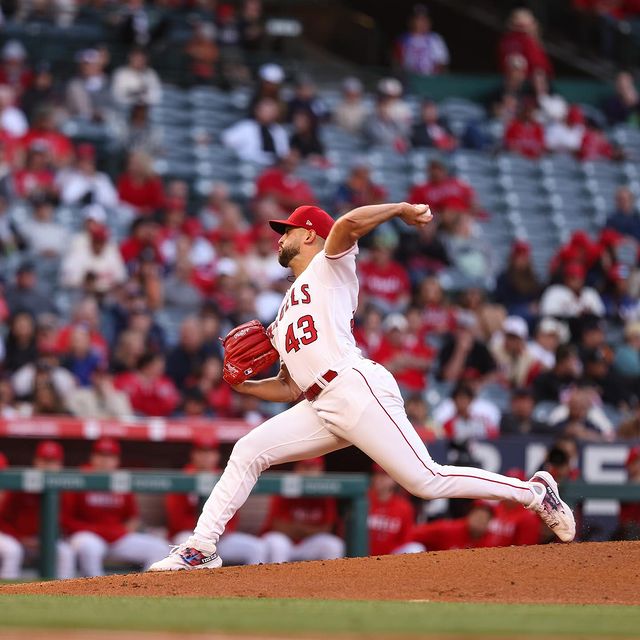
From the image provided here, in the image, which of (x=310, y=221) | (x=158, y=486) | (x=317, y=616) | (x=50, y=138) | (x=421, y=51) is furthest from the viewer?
(x=421, y=51)

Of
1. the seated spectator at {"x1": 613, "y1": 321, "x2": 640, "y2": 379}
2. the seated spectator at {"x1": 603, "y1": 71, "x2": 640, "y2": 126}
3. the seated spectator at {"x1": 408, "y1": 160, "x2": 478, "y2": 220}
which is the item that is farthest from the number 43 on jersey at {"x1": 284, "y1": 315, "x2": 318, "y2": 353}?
the seated spectator at {"x1": 603, "y1": 71, "x2": 640, "y2": 126}

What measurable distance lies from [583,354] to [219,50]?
17.8 feet

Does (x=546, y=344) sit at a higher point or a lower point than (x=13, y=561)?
lower

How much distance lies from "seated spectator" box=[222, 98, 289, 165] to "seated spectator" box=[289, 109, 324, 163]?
0.26 meters

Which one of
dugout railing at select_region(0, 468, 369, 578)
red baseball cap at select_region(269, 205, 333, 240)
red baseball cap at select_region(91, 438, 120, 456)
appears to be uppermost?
red baseball cap at select_region(269, 205, 333, 240)

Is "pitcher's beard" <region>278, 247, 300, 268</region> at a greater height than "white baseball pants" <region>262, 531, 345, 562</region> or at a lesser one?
greater

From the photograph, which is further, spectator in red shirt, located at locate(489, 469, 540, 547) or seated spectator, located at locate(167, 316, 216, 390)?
seated spectator, located at locate(167, 316, 216, 390)

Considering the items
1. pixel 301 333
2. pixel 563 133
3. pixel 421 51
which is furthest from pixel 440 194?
pixel 301 333

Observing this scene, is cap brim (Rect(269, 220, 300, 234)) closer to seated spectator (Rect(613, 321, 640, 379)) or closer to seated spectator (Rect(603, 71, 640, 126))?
seated spectator (Rect(613, 321, 640, 379))

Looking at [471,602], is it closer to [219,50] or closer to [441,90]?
[219,50]

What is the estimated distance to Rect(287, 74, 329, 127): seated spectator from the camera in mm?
15859

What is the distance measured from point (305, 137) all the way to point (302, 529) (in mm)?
6530

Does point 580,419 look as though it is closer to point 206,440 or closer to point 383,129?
point 206,440

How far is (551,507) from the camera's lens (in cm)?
715
